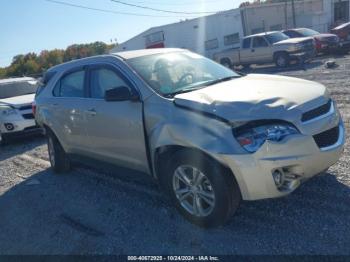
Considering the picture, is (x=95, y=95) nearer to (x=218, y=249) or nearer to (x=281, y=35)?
(x=218, y=249)

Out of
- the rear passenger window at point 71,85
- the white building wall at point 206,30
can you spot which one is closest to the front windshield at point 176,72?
the rear passenger window at point 71,85

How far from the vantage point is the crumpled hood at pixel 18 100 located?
31.0 ft

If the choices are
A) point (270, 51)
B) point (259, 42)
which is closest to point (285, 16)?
point (259, 42)

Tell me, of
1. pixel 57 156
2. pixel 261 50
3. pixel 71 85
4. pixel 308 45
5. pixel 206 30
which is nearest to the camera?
pixel 71 85

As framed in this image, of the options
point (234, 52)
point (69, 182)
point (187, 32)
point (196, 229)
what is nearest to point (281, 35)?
point (234, 52)

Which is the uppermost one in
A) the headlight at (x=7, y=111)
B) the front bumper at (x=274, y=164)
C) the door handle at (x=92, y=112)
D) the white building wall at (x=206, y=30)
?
the white building wall at (x=206, y=30)

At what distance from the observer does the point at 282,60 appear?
57.2 ft

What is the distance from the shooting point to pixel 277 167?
3232 mm

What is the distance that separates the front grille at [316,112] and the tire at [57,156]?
416cm

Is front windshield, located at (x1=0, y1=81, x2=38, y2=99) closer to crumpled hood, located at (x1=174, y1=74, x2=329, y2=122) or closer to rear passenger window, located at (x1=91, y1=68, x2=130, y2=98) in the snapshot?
rear passenger window, located at (x1=91, y1=68, x2=130, y2=98)

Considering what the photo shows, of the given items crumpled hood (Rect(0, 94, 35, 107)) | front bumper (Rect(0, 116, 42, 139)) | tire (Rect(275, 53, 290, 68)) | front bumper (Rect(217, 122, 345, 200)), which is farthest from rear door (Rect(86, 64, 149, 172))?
tire (Rect(275, 53, 290, 68))

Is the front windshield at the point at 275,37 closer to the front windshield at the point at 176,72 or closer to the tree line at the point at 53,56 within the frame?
the front windshield at the point at 176,72

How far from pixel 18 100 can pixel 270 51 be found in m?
12.3

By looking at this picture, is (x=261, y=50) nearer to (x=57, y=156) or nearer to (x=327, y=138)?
(x=57, y=156)
